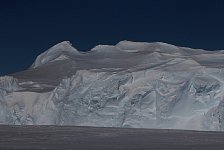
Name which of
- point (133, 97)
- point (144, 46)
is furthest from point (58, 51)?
point (133, 97)

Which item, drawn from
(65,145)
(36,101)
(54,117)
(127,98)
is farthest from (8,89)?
(65,145)

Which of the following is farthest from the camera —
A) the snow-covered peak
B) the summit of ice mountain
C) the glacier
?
the summit of ice mountain

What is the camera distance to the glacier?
55031 millimetres

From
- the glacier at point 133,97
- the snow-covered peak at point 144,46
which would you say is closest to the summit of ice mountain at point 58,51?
the snow-covered peak at point 144,46

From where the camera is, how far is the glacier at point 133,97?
181 ft

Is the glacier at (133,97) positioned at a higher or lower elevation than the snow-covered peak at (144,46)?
lower

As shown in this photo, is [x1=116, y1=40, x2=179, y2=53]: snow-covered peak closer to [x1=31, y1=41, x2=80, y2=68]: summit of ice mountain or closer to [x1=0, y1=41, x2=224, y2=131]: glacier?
[x1=0, y1=41, x2=224, y2=131]: glacier

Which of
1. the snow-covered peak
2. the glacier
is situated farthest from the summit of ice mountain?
the glacier

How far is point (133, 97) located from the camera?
191ft

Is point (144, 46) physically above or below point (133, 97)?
above

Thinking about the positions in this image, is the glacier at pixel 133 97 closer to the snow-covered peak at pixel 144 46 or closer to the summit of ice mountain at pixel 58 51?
the snow-covered peak at pixel 144 46

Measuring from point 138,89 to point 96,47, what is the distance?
3150cm

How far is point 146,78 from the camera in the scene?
59.5 meters

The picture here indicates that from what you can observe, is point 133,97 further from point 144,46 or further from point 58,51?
point 58,51
